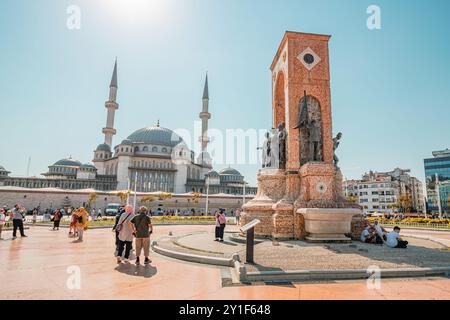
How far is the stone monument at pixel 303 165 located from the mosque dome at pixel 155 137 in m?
63.0

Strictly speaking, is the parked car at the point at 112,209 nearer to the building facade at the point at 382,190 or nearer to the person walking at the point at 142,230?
the person walking at the point at 142,230

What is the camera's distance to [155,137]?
72938 mm

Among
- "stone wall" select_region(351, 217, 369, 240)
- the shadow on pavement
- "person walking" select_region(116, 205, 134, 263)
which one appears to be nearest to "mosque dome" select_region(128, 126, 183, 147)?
"stone wall" select_region(351, 217, 369, 240)

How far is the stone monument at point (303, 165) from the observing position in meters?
9.45

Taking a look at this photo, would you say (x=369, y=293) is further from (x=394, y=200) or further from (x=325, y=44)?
(x=394, y=200)

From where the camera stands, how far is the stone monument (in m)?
9.45

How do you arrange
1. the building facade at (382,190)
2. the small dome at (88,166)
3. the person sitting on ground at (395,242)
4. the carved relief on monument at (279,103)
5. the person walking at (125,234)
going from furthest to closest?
the building facade at (382,190), the small dome at (88,166), the carved relief on monument at (279,103), the person sitting on ground at (395,242), the person walking at (125,234)

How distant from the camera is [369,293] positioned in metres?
4.29

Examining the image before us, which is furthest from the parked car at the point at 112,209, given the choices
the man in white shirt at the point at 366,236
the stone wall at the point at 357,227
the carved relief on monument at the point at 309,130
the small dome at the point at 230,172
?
the small dome at the point at 230,172

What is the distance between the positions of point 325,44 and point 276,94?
10.5ft

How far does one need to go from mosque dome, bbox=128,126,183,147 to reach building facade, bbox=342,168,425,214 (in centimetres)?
4796

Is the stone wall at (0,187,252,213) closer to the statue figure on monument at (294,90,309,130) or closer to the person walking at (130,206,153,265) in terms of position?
the statue figure on monument at (294,90,309,130)

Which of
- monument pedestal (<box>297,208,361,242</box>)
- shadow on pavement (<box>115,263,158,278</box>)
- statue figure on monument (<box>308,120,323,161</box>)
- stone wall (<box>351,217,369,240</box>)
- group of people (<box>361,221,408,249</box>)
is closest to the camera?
shadow on pavement (<box>115,263,158,278</box>)

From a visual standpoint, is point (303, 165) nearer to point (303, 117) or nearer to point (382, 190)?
point (303, 117)
